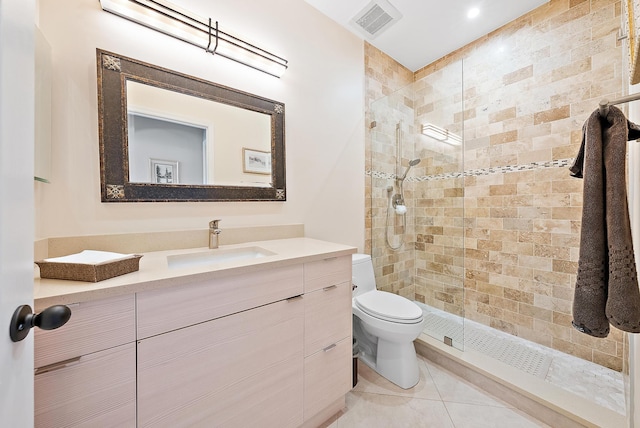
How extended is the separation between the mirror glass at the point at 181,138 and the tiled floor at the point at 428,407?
138 centimetres

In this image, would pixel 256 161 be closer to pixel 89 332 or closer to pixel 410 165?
pixel 89 332

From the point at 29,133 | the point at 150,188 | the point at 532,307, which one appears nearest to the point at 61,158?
the point at 150,188

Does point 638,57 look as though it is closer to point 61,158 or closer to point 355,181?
point 355,181

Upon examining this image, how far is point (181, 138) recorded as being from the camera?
1.33 meters

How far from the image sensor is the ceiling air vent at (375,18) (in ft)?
5.94

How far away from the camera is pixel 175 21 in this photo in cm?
127

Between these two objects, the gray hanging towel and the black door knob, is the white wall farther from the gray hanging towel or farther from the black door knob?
the gray hanging towel

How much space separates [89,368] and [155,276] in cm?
29

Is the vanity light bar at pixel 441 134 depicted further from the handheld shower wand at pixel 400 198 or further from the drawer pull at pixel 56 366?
the drawer pull at pixel 56 366

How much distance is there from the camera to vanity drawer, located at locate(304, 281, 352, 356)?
3.90ft

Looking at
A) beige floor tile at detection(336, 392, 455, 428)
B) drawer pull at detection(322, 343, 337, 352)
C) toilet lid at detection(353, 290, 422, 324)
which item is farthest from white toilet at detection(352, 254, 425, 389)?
drawer pull at detection(322, 343, 337, 352)

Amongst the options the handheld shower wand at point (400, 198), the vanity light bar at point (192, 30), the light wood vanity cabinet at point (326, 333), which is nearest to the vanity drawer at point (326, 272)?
the light wood vanity cabinet at point (326, 333)

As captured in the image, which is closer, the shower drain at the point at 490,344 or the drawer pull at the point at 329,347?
the drawer pull at the point at 329,347

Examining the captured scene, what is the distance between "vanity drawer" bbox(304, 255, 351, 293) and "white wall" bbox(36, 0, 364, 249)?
1.91 feet
